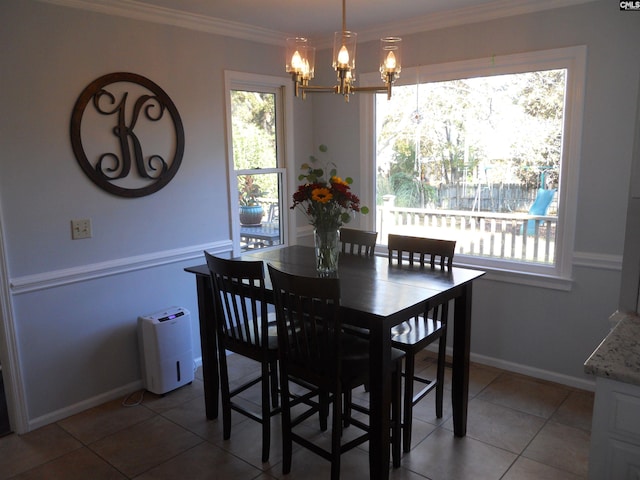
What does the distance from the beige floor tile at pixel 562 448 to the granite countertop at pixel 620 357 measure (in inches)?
43.3

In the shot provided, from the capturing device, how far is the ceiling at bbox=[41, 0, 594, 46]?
10.2ft

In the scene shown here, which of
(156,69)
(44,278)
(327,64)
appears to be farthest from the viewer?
(327,64)

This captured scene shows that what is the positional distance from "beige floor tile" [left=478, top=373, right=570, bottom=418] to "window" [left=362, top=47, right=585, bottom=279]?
2.54 ft

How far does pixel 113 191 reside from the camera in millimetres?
3141

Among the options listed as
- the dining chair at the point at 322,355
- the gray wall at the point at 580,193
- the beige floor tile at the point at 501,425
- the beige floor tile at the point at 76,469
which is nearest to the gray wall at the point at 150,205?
the gray wall at the point at 580,193

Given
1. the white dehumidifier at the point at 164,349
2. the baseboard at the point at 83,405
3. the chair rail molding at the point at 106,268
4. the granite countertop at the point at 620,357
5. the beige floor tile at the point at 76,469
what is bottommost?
the beige floor tile at the point at 76,469

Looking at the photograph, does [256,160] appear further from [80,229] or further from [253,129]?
[80,229]

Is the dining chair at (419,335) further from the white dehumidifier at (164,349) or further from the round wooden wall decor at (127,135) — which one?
the round wooden wall decor at (127,135)

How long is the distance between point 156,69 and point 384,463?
2823 millimetres

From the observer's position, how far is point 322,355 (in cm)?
221

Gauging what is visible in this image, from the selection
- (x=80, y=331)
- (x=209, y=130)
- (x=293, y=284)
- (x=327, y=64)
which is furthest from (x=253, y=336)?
(x=327, y=64)

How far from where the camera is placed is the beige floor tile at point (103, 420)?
2.88 meters

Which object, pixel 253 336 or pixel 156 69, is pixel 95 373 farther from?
pixel 156 69

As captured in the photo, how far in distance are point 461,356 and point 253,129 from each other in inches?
98.7
